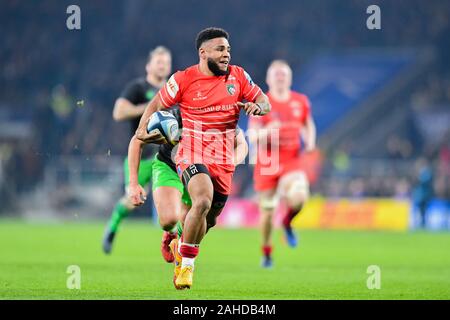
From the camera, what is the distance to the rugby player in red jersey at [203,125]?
9531 mm

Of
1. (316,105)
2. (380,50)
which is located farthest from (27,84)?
(380,50)

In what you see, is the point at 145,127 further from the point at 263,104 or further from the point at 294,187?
the point at 294,187

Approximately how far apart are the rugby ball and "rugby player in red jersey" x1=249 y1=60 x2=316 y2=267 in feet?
16.8

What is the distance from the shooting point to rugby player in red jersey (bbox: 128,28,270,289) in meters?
9.53

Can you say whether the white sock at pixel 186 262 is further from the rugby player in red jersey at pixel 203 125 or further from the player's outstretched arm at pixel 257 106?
the player's outstretched arm at pixel 257 106

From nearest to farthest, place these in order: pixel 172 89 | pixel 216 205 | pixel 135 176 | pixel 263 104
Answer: pixel 263 104 → pixel 172 89 → pixel 135 176 → pixel 216 205

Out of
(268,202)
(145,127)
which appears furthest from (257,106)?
(268,202)

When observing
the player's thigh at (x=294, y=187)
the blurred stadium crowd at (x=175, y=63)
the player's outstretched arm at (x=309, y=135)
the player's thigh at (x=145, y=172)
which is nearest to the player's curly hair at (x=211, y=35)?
the player's thigh at (x=145, y=172)

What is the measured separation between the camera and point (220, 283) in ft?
35.7

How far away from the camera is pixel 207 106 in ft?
32.0

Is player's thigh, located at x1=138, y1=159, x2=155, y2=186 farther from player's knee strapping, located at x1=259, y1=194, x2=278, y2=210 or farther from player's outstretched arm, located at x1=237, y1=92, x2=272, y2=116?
player's outstretched arm, located at x1=237, y1=92, x2=272, y2=116

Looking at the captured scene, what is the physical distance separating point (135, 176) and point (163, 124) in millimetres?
651

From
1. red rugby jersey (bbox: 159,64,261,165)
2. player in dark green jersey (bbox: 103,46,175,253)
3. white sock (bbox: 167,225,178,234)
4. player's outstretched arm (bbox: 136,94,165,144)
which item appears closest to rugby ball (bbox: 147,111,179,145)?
player's outstretched arm (bbox: 136,94,165,144)
